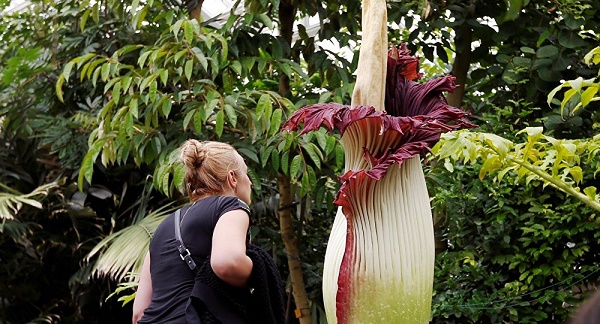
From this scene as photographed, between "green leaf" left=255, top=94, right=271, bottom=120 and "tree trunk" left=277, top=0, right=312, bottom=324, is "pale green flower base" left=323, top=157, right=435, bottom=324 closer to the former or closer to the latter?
"green leaf" left=255, top=94, right=271, bottom=120

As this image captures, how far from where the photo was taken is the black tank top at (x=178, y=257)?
6.20 ft

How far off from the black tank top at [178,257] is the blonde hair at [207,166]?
0.12 feet

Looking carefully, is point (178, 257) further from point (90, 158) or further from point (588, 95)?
point (90, 158)

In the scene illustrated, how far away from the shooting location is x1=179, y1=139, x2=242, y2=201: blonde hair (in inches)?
77.2

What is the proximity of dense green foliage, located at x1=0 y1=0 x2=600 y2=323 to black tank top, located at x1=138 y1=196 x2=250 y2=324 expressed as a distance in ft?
2.58

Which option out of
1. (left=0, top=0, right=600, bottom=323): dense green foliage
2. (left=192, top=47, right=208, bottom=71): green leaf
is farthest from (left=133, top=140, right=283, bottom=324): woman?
(left=192, top=47, right=208, bottom=71): green leaf

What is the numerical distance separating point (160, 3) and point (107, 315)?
187 centimetres

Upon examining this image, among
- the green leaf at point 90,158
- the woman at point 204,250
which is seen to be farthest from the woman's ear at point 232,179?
the green leaf at point 90,158

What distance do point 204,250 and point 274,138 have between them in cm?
138

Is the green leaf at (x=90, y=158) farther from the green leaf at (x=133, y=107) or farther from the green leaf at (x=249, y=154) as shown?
the green leaf at (x=249, y=154)

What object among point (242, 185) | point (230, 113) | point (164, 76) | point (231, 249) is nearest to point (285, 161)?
point (230, 113)

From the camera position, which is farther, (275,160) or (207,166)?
(275,160)

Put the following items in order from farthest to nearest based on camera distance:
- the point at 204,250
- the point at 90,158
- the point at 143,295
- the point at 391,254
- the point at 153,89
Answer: the point at 90,158 → the point at 153,89 → the point at 143,295 → the point at 204,250 → the point at 391,254

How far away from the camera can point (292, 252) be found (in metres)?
3.64
